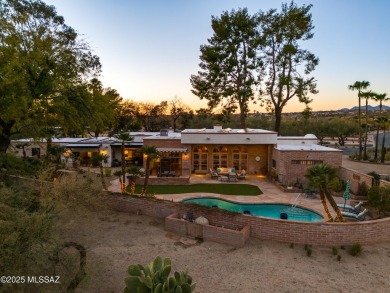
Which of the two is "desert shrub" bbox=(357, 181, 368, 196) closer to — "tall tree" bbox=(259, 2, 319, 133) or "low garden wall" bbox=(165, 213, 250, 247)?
"low garden wall" bbox=(165, 213, 250, 247)

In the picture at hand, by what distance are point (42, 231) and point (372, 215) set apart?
18.6 metres

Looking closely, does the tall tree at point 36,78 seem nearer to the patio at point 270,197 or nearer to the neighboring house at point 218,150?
the patio at point 270,197

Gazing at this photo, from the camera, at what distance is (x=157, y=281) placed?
Result: 23.5ft

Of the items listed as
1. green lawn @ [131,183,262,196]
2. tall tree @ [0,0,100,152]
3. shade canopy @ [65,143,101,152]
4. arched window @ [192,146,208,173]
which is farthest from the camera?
shade canopy @ [65,143,101,152]

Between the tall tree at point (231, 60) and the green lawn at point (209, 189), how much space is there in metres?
16.4

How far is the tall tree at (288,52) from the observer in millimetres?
36688

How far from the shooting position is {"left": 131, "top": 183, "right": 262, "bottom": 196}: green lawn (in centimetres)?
2321

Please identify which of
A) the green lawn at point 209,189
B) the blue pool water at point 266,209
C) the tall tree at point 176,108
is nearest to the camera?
the blue pool water at point 266,209

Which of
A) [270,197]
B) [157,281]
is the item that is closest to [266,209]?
[270,197]

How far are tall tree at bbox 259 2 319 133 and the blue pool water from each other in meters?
21.7

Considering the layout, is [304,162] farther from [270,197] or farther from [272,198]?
[272,198]

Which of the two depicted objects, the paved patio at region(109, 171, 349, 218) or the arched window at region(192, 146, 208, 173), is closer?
the paved patio at region(109, 171, 349, 218)

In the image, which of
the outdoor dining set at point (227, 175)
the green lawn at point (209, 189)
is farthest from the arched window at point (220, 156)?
the green lawn at point (209, 189)

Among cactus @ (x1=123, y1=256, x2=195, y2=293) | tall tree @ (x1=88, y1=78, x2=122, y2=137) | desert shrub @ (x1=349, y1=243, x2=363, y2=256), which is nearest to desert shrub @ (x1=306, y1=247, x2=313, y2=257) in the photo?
desert shrub @ (x1=349, y1=243, x2=363, y2=256)
